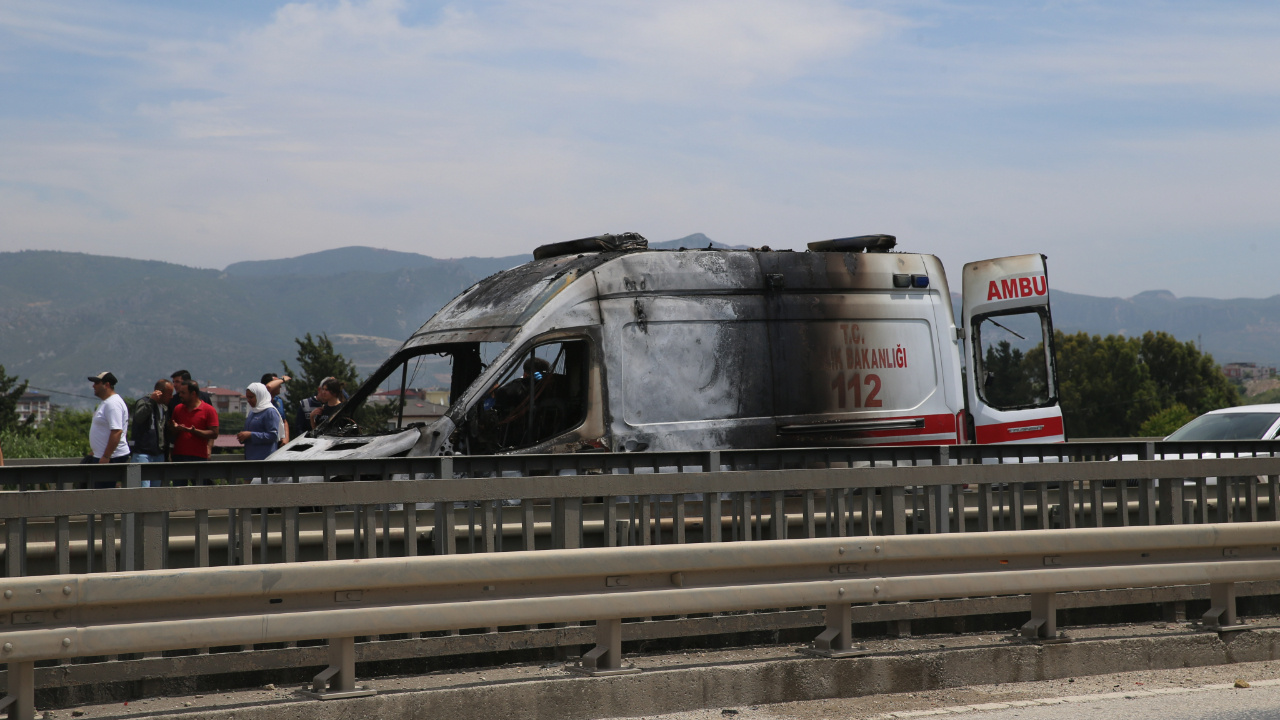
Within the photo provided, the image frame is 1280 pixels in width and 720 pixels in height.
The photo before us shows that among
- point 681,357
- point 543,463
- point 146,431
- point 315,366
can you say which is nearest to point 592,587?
point 543,463

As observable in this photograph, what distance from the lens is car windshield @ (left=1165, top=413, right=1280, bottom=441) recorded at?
40.4ft

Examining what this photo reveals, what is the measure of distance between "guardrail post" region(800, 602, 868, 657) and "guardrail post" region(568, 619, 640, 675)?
912 mm

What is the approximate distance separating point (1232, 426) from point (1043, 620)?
8.15m

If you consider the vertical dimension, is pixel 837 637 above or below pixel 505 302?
below

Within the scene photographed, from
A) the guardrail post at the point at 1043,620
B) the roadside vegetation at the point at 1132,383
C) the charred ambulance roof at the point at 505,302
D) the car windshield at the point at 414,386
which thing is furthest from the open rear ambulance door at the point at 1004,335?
the roadside vegetation at the point at 1132,383

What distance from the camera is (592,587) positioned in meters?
4.87

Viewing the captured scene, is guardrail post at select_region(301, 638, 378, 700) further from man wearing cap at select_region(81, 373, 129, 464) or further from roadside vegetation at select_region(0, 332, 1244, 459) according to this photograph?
roadside vegetation at select_region(0, 332, 1244, 459)

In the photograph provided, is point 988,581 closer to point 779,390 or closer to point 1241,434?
point 779,390

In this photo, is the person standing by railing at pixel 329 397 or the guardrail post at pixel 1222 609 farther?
the person standing by railing at pixel 329 397

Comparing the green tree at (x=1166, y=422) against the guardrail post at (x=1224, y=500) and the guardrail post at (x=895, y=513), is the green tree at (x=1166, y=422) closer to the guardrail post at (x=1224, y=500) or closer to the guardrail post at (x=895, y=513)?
the guardrail post at (x=1224, y=500)

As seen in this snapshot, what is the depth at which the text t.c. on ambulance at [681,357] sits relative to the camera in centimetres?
849

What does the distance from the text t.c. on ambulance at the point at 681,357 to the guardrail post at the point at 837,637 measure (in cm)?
337

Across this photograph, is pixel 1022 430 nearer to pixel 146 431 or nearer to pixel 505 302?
pixel 505 302

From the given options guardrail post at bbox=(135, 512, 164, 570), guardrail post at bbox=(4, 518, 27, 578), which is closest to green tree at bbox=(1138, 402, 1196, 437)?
guardrail post at bbox=(135, 512, 164, 570)
